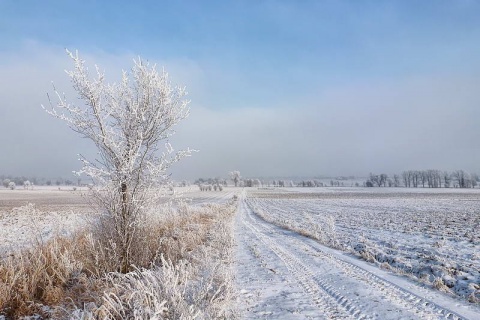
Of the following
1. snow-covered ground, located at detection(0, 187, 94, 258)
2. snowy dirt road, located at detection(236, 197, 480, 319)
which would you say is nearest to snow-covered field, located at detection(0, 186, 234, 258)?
snow-covered ground, located at detection(0, 187, 94, 258)

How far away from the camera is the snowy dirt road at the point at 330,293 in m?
5.79

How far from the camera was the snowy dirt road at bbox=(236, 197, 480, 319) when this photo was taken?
19.0 feet

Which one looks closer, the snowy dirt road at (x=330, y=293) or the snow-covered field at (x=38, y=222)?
the snowy dirt road at (x=330, y=293)

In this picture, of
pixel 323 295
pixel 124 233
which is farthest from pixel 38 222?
pixel 323 295

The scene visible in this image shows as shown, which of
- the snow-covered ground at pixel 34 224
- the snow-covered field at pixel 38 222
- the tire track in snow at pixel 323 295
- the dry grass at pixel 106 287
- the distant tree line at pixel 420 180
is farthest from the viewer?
the distant tree line at pixel 420 180

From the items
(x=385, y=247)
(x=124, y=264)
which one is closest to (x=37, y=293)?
(x=124, y=264)

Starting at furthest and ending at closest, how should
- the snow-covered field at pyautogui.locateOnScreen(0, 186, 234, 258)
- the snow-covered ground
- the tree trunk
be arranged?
the snow-covered ground
the snow-covered field at pyautogui.locateOnScreen(0, 186, 234, 258)
the tree trunk

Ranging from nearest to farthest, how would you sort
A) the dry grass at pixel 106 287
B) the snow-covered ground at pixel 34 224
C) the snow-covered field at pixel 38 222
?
the dry grass at pixel 106 287 < the snow-covered field at pixel 38 222 < the snow-covered ground at pixel 34 224

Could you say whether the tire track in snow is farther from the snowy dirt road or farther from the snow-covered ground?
the snow-covered ground

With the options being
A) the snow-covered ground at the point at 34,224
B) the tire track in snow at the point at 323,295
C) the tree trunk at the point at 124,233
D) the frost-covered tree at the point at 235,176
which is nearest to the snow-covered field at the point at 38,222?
the snow-covered ground at the point at 34,224

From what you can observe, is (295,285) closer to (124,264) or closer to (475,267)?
(124,264)

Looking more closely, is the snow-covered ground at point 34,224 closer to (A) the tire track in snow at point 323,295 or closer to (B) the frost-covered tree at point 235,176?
(A) the tire track in snow at point 323,295

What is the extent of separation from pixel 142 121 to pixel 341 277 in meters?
6.11

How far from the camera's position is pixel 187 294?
536 centimetres
